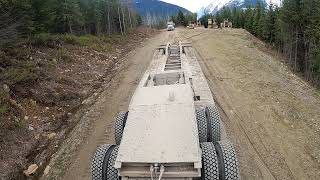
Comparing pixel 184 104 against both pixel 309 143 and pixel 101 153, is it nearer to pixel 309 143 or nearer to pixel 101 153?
pixel 101 153

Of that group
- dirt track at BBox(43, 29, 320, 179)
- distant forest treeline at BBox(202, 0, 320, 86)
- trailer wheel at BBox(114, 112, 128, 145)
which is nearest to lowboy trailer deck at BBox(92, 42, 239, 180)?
trailer wheel at BBox(114, 112, 128, 145)

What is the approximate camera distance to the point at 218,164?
7.34 meters

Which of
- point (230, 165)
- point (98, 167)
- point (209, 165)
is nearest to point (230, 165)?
point (230, 165)

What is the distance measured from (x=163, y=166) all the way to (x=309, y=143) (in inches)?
242

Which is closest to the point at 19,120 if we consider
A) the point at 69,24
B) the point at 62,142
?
the point at 62,142

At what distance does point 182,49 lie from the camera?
21.8 m

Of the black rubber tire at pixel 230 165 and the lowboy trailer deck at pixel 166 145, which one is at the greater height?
the lowboy trailer deck at pixel 166 145

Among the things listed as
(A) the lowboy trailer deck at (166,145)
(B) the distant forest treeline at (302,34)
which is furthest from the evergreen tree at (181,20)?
(A) the lowboy trailer deck at (166,145)

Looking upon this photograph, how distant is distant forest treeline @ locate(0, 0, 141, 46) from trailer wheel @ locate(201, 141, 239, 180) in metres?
15.3

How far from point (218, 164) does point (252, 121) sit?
5.75 m

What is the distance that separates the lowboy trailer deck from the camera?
683 centimetres

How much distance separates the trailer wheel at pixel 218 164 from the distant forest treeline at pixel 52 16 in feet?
50.2

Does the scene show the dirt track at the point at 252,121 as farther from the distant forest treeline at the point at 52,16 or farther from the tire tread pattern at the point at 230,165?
the distant forest treeline at the point at 52,16

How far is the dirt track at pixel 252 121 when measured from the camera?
9.98 metres
